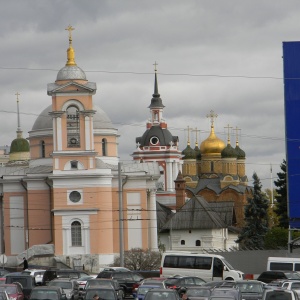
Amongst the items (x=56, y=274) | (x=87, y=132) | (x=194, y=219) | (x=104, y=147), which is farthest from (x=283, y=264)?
(x=194, y=219)

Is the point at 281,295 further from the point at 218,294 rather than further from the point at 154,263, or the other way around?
the point at 154,263

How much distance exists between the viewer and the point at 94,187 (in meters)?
104

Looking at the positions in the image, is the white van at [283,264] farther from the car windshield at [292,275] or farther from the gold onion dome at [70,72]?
the gold onion dome at [70,72]

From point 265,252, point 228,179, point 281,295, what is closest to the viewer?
point 281,295

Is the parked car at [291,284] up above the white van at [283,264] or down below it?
below

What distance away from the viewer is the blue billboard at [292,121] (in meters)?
59.3

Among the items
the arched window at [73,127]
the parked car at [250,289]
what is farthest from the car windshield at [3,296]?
the arched window at [73,127]

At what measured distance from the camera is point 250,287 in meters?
48.3

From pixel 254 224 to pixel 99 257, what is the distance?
68.6 ft

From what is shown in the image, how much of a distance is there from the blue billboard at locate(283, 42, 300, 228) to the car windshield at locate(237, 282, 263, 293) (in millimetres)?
12161

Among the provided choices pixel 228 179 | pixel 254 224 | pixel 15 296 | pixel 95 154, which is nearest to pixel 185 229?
pixel 254 224

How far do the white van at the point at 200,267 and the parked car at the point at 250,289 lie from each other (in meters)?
16.2

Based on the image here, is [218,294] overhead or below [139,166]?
below

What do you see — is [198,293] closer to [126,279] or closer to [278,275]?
[278,275]
